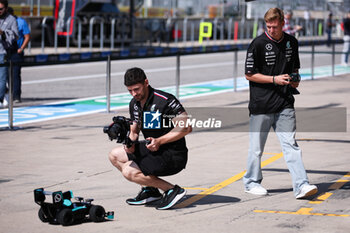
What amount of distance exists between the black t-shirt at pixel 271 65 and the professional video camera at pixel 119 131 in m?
1.43

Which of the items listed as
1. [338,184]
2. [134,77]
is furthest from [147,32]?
[134,77]

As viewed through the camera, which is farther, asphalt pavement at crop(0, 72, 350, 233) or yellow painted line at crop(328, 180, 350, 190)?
yellow painted line at crop(328, 180, 350, 190)

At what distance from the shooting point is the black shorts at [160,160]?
23.1 ft

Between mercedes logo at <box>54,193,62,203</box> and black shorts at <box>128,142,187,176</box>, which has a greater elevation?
black shorts at <box>128,142,187,176</box>

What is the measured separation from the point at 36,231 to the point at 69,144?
468cm

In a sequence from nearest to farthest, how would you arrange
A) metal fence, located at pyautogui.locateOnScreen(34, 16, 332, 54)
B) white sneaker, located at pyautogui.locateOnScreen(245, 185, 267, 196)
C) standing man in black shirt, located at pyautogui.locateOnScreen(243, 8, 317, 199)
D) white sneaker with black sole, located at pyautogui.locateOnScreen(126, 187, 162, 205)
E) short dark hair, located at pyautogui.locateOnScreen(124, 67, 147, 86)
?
1. short dark hair, located at pyautogui.locateOnScreen(124, 67, 147, 86)
2. white sneaker with black sole, located at pyautogui.locateOnScreen(126, 187, 162, 205)
3. standing man in black shirt, located at pyautogui.locateOnScreen(243, 8, 317, 199)
4. white sneaker, located at pyautogui.locateOnScreen(245, 185, 267, 196)
5. metal fence, located at pyautogui.locateOnScreen(34, 16, 332, 54)

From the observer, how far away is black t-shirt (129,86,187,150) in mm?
6953

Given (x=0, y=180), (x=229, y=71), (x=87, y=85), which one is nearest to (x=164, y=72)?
A: (x=229, y=71)

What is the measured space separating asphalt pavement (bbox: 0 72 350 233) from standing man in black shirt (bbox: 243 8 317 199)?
0.33m

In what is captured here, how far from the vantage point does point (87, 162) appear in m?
9.59

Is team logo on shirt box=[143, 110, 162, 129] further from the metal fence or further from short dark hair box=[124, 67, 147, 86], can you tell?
the metal fence

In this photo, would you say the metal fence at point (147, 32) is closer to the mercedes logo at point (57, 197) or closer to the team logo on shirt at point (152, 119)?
the team logo on shirt at point (152, 119)

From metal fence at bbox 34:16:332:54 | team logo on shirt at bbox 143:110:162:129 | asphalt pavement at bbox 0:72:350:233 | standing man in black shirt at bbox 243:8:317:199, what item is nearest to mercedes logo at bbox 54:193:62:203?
asphalt pavement at bbox 0:72:350:233

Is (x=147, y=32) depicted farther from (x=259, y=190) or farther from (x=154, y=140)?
(x=154, y=140)
